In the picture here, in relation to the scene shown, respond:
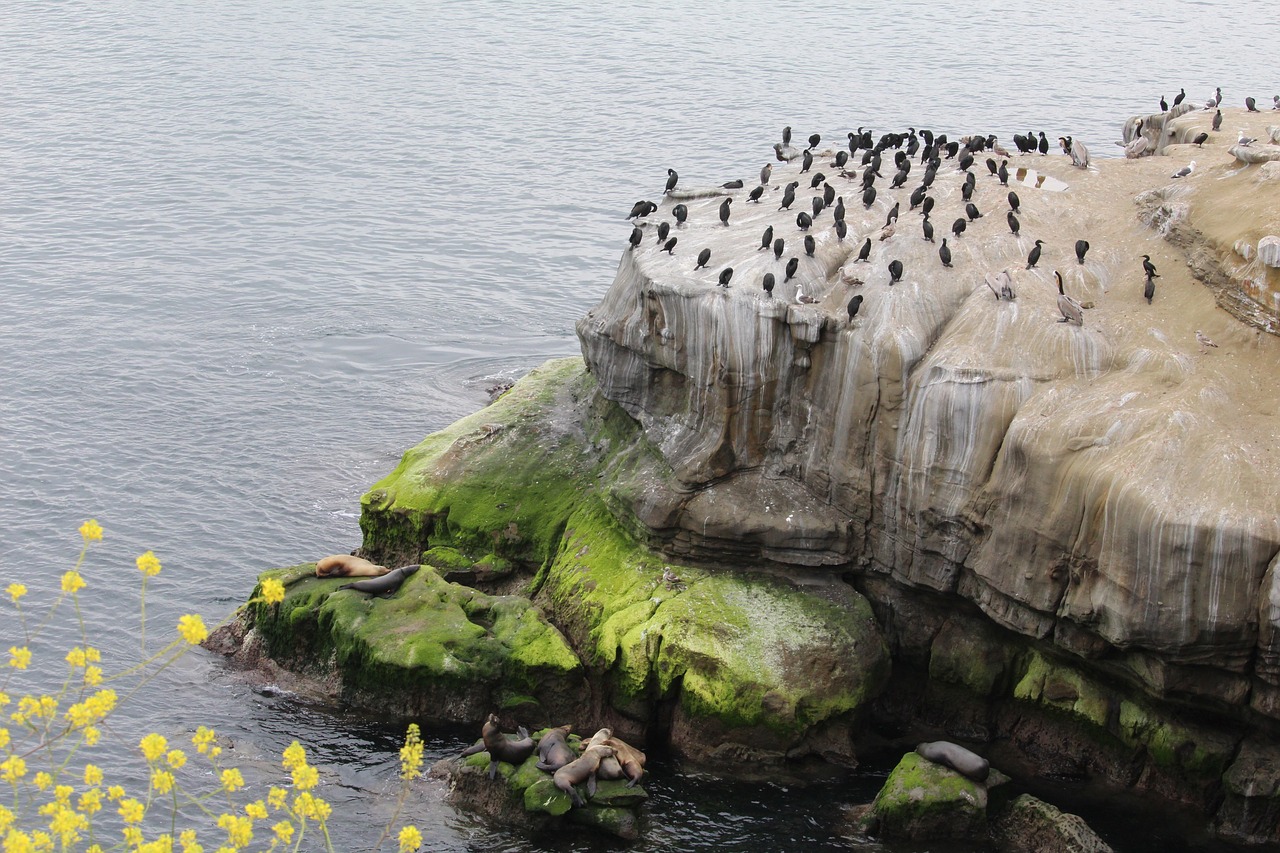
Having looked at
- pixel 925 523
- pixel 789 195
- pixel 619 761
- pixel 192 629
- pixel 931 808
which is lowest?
pixel 619 761

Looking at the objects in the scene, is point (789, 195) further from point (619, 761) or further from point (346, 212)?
point (346, 212)

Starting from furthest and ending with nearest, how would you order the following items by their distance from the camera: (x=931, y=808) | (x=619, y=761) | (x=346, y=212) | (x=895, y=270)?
(x=346, y=212) → (x=895, y=270) → (x=619, y=761) → (x=931, y=808)

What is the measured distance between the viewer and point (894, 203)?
3309cm

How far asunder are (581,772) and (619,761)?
983mm

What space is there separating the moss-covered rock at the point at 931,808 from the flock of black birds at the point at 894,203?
30.2 ft

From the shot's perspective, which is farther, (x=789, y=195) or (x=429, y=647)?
(x=789, y=195)

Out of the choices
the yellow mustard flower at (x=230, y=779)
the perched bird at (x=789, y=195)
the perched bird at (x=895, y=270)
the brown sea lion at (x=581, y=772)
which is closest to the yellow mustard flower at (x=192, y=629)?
the yellow mustard flower at (x=230, y=779)

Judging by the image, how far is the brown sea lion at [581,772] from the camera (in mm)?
25672

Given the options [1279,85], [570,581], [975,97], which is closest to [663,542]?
[570,581]

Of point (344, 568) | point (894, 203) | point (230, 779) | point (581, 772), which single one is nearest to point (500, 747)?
point (581, 772)

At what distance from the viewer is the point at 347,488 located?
41.1 m

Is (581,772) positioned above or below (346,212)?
below

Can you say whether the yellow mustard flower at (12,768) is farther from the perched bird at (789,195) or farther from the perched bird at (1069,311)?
the perched bird at (789,195)

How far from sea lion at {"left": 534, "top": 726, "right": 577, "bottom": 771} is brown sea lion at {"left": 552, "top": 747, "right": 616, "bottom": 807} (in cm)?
19
